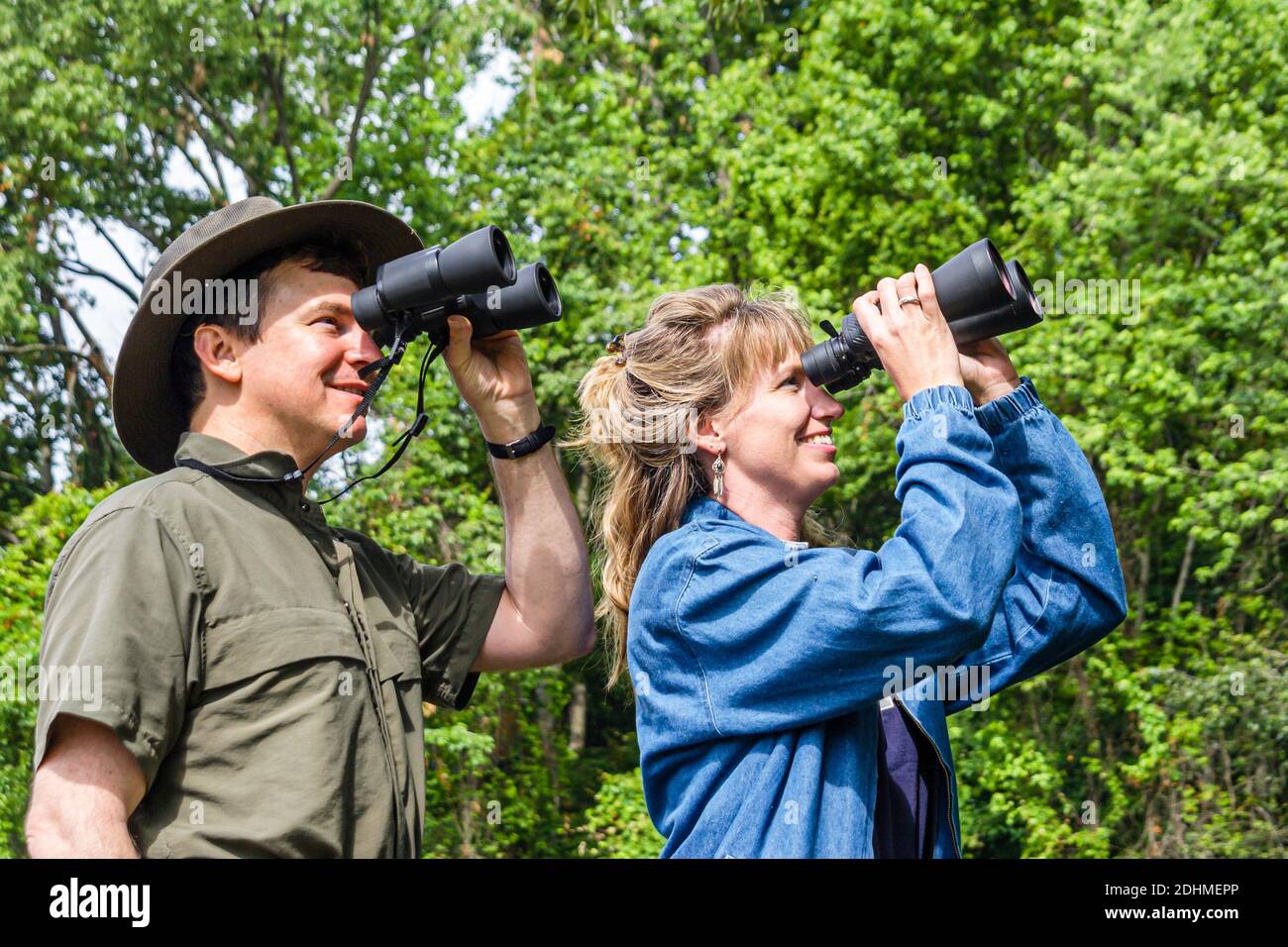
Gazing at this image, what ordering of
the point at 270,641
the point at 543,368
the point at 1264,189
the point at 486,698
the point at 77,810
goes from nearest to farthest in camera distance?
1. the point at 77,810
2. the point at 270,641
3. the point at 1264,189
4. the point at 486,698
5. the point at 543,368

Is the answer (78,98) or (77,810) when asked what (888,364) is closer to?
(77,810)

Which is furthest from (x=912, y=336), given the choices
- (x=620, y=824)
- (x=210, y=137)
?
(x=210, y=137)

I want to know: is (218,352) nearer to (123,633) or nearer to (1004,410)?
(123,633)

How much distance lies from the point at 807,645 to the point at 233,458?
86cm

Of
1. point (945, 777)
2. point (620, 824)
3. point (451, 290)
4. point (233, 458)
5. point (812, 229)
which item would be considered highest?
point (812, 229)

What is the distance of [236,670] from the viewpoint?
5.54 ft

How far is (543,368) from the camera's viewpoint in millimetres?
10805

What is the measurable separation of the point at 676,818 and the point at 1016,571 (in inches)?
25.4

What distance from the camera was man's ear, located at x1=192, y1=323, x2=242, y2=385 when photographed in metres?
1.99

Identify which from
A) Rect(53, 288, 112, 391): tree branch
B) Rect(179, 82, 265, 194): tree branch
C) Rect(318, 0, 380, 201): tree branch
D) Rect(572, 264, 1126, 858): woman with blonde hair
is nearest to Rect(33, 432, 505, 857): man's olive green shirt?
Rect(572, 264, 1126, 858): woman with blonde hair

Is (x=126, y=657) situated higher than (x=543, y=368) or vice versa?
(x=543, y=368)

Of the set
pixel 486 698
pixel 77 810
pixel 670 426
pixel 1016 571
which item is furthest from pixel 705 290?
pixel 486 698

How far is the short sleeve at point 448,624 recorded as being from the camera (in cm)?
215

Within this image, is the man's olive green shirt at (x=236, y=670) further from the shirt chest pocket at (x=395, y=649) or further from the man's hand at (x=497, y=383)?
the man's hand at (x=497, y=383)
